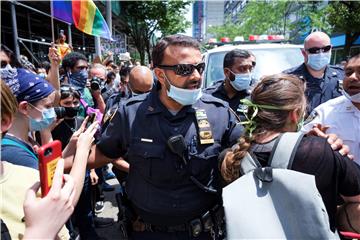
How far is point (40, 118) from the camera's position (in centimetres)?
208

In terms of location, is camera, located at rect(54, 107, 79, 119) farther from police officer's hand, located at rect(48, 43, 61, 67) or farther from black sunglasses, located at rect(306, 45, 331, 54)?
black sunglasses, located at rect(306, 45, 331, 54)

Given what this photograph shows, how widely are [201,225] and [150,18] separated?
20.1 m

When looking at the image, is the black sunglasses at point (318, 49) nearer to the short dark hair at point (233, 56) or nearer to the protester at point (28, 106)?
the short dark hair at point (233, 56)

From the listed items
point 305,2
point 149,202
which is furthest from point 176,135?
point 305,2

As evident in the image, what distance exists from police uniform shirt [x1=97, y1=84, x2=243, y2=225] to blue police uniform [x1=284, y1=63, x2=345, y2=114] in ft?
5.48

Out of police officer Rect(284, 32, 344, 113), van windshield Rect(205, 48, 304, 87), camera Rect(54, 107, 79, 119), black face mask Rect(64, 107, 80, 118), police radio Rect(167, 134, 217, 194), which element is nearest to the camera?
police radio Rect(167, 134, 217, 194)

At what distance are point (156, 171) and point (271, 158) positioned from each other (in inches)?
26.3

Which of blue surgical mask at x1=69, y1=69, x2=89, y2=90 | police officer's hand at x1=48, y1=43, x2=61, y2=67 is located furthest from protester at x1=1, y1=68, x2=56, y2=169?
blue surgical mask at x1=69, y1=69, x2=89, y2=90

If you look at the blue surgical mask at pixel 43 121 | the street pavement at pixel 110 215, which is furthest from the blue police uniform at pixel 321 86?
the street pavement at pixel 110 215

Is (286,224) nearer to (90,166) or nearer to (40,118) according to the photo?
(90,166)

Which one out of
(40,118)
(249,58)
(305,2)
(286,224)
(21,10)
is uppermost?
(305,2)

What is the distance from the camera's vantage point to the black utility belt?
1.81m

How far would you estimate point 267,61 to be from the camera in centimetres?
472

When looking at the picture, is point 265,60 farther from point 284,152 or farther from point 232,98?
point 284,152
